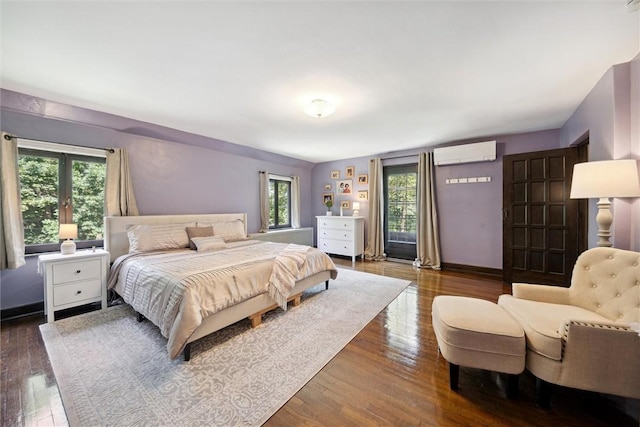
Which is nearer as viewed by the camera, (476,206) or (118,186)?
(118,186)

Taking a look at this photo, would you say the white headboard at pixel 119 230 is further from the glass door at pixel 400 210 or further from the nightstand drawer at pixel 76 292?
the glass door at pixel 400 210

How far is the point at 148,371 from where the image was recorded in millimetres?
1751

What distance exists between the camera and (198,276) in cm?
201

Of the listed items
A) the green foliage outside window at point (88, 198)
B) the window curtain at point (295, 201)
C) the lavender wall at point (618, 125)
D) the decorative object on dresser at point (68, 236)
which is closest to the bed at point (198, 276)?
the green foliage outside window at point (88, 198)

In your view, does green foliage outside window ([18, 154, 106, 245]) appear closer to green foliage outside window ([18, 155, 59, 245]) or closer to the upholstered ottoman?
green foliage outside window ([18, 155, 59, 245])

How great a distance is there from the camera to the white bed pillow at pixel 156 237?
2986mm

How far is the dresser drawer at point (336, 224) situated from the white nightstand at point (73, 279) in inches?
155

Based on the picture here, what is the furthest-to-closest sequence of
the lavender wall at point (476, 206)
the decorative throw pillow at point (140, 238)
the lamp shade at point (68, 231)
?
1. the lavender wall at point (476, 206)
2. the decorative throw pillow at point (140, 238)
3. the lamp shade at point (68, 231)

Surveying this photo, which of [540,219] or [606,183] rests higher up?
[606,183]

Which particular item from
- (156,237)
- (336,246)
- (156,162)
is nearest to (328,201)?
(336,246)

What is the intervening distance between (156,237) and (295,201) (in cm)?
330

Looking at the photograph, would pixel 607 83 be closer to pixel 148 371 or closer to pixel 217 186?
pixel 148 371

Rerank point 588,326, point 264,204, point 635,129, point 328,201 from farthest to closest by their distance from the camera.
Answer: point 328,201
point 264,204
point 635,129
point 588,326

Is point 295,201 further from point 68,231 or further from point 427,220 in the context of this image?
point 68,231
